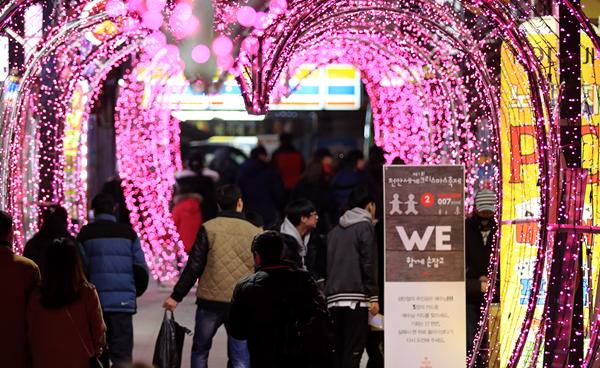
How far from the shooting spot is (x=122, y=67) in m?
21.4

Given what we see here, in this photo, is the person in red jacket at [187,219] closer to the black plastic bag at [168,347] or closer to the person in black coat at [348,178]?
the person in black coat at [348,178]

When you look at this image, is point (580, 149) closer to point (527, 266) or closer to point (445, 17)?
point (527, 266)

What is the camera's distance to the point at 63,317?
8.26 metres

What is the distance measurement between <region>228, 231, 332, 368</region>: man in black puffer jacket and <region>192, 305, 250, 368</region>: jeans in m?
Answer: 2.30

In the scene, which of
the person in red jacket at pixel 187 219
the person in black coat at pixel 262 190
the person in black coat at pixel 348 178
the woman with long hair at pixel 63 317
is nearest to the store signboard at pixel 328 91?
the person in black coat at pixel 262 190

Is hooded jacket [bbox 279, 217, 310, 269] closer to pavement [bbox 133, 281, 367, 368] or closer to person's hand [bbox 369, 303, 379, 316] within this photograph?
person's hand [bbox 369, 303, 379, 316]

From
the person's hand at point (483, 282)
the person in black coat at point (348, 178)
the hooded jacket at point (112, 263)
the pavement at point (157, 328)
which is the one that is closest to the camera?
the hooded jacket at point (112, 263)

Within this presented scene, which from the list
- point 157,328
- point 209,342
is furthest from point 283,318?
point 157,328

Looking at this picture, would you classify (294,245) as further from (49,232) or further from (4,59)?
(4,59)

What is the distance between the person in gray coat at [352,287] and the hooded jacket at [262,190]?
23.4ft

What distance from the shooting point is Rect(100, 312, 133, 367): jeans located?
10938 mm

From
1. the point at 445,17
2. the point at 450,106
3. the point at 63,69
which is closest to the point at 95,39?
the point at 63,69

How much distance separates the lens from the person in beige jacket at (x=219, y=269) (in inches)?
412

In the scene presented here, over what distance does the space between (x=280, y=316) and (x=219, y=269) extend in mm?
2409
